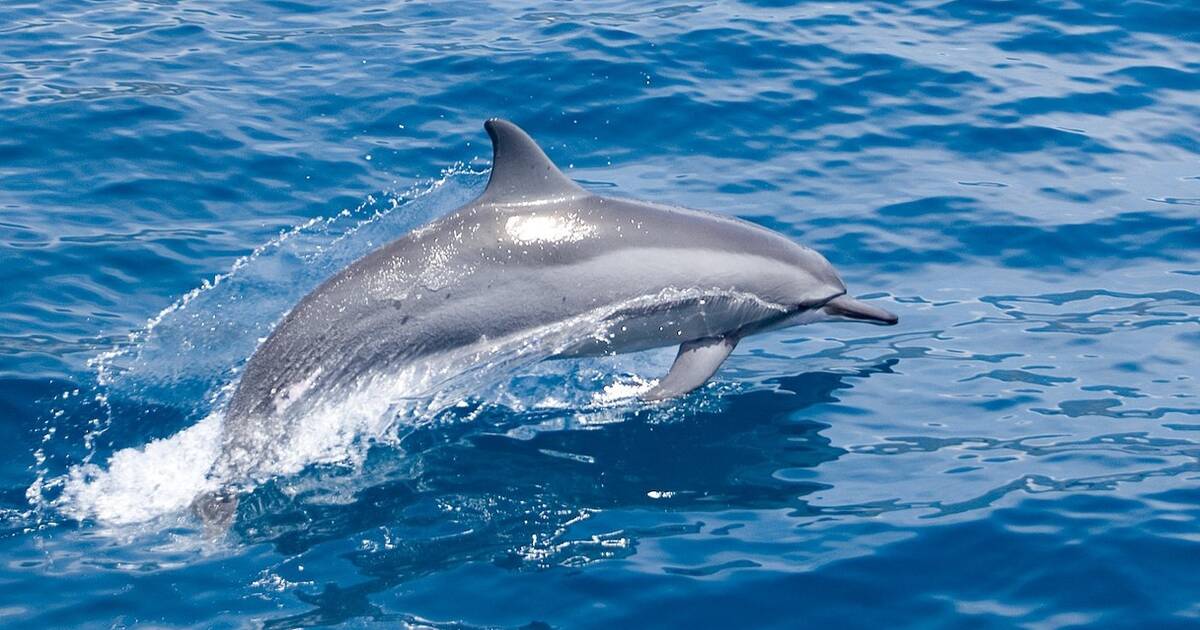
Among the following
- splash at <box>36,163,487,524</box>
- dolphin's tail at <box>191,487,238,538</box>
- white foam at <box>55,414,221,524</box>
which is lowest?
dolphin's tail at <box>191,487,238,538</box>

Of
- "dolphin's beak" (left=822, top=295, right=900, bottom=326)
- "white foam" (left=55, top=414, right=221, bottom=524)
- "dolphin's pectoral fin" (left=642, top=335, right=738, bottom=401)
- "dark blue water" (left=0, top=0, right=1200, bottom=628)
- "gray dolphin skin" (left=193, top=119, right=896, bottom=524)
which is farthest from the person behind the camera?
"dolphin's beak" (left=822, top=295, right=900, bottom=326)

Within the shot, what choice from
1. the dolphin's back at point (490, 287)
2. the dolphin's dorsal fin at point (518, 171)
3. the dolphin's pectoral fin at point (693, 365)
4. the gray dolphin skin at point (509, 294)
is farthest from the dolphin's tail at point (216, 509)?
the dolphin's pectoral fin at point (693, 365)

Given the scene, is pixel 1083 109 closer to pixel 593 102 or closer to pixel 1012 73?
pixel 1012 73

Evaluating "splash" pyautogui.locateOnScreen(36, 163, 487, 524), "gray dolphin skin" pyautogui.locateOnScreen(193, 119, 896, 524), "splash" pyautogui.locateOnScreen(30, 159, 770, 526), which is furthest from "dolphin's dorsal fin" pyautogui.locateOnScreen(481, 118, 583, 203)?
"splash" pyautogui.locateOnScreen(36, 163, 487, 524)

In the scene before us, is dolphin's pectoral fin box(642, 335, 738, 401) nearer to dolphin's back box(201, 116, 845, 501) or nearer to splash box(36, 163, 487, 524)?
dolphin's back box(201, 116, 845, 501)

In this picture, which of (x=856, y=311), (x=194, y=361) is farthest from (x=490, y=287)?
(x=856, y=311)

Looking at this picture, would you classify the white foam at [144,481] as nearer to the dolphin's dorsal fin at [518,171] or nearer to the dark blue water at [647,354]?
the dark blue water at [647,354]

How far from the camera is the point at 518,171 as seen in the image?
8125mm

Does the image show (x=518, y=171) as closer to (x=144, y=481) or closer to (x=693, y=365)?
(x=693, y=365)

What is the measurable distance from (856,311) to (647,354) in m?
1.37

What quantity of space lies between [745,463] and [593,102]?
6.38 m

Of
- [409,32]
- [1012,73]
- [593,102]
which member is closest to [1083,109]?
[1012,73]

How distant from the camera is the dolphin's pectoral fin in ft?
27.8

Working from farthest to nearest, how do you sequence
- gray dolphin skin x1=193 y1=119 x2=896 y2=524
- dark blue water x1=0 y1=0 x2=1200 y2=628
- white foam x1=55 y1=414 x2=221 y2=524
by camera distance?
gray dolphin skin x1=193 y1=119 x2=896 y2=524, white foam x1=55 y1=414 x2=221 y2=524, dark blue water x1=0 y1=0 x2=1200 y2=628
